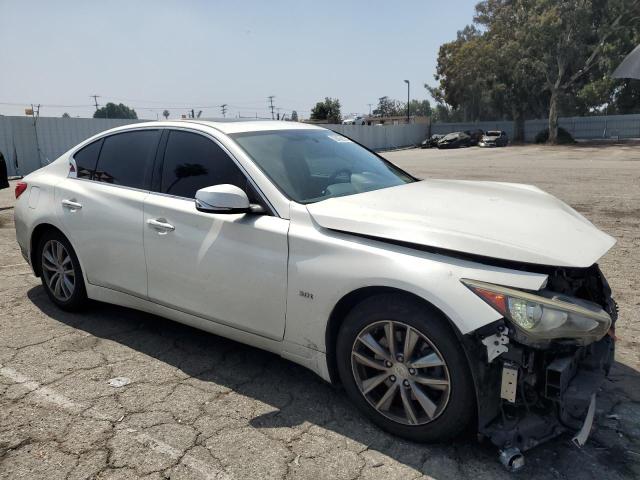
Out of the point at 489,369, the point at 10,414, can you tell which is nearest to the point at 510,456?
the point at 489,369

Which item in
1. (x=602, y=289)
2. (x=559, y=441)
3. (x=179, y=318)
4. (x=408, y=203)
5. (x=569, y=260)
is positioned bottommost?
(x=559, y=441)

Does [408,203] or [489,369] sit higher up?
[408,203]

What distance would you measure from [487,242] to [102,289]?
297 cm

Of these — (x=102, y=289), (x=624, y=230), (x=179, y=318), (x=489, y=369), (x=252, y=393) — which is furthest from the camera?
(x=624, y=230)

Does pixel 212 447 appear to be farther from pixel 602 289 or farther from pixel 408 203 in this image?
pixel 602 289

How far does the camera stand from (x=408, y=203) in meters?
3.04

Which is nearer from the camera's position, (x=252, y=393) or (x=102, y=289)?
(x=252, y=393)

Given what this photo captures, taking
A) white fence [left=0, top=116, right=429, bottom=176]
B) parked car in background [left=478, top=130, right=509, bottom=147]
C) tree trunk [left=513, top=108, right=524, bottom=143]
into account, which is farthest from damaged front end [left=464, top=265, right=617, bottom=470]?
tree trunk [left=513, top=108, right=524, bottom=143]

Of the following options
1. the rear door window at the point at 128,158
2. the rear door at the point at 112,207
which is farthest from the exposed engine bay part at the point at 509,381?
the rear door window at the point at 128,158

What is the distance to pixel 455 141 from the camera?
1708 inches

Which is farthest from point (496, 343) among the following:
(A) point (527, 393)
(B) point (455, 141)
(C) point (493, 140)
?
(C) point (493, 140)

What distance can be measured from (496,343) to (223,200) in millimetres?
1646

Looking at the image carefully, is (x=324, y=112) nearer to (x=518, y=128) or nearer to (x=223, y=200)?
(x=518, y=128)

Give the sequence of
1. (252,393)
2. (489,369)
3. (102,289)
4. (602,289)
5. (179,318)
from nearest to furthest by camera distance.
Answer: (489,369), (602,289), (252,393), (179,318), (102,289)
